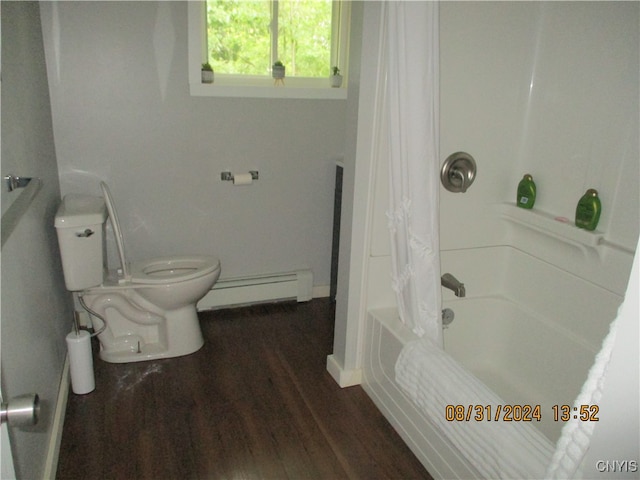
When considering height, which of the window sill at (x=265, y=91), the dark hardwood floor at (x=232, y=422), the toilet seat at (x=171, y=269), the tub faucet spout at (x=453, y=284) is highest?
the window sill at (x=265, y=91)

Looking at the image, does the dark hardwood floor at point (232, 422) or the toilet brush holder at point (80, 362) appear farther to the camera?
the toilet brush holder at point (80, 362)

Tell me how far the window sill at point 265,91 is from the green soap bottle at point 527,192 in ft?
3.91

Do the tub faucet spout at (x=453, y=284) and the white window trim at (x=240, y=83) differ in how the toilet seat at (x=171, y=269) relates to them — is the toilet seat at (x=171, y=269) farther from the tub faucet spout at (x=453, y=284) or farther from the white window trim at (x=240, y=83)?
the tub faucet spout at (x=453, y=284)

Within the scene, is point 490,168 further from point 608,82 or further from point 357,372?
point 357,372

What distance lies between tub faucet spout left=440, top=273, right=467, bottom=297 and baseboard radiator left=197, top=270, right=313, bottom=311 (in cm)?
115

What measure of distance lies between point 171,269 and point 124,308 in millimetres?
313

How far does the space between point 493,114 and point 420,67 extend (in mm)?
547

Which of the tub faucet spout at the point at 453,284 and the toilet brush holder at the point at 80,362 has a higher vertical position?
the tub faucet spout at the point at 453,284

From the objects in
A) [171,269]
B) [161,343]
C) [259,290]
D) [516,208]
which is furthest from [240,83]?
[516,208]

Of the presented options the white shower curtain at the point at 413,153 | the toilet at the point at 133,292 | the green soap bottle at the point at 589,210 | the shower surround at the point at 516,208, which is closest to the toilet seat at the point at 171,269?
the toilet at the point at 133,292

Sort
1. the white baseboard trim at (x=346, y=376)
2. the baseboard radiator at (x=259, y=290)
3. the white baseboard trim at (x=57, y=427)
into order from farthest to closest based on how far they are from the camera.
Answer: the baseboard radiator at (x=259, y=290) → the white baseboard trim at (x=346, y=376) → the white baseboard trim at (x=57, y=427)

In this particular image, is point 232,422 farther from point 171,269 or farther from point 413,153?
point 413,153

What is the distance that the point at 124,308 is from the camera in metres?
2.41

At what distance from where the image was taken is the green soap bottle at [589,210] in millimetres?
1836
